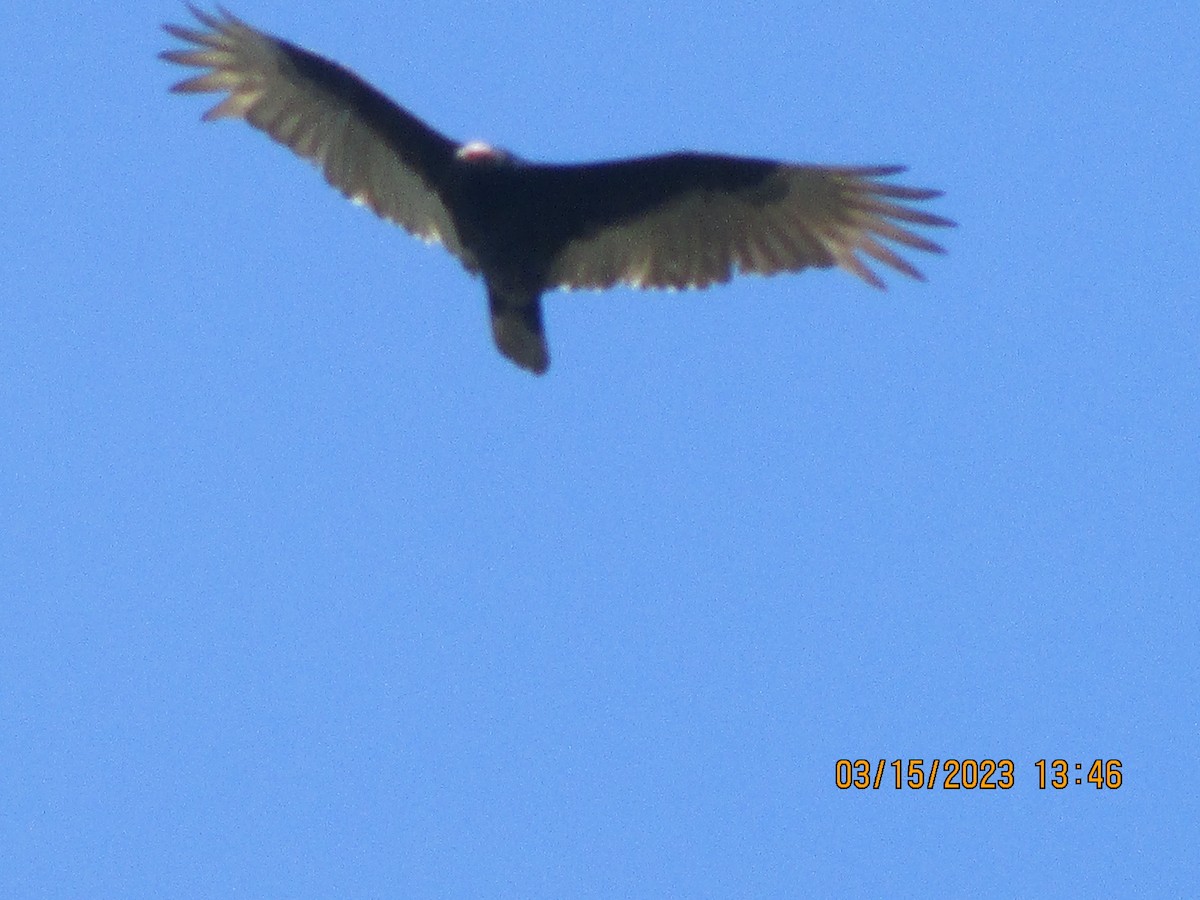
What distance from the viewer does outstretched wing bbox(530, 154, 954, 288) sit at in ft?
26.7

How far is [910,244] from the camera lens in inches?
319

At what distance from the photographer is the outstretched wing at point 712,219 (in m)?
8.12

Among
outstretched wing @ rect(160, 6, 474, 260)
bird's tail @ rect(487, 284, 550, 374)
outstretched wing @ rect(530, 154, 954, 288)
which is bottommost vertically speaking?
bird's tail @ rect(487, 284, 550, 374)

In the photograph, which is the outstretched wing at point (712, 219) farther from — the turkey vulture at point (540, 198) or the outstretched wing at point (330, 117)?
the outstretched wing at point (330, 117)

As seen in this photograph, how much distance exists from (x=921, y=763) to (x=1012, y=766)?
37cm

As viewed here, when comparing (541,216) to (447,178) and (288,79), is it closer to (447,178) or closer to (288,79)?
(447,178)

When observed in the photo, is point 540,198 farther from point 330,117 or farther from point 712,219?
point 330,117

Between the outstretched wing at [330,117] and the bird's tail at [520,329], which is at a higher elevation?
the outstretched wing at [330,117]

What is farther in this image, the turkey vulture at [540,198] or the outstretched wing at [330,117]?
the outstretched wing at [330,117]

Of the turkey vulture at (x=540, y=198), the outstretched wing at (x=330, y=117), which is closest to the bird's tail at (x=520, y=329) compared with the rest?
the turkey vulture at (x=540, y=198)

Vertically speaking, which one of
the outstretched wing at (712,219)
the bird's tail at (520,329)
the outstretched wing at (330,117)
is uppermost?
the outstretched wing at (330,117)

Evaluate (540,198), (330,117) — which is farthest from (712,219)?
(330,117)

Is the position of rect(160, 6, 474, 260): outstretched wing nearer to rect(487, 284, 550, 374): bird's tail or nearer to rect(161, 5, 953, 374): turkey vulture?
rect(161, 5, 953, 374): turkey vulture

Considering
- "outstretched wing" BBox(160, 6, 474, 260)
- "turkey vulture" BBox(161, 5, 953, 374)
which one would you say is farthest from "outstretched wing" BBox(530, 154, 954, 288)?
"outstretched wing" BBox(160, 6, 474, 260)
